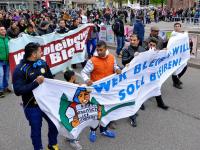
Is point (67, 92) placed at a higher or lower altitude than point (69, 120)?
higher

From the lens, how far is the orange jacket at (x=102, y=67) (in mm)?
5181

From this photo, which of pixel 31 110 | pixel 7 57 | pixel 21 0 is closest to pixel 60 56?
pixel 7 57

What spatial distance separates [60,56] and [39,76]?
18.3 ft

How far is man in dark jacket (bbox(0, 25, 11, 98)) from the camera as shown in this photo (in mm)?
7695

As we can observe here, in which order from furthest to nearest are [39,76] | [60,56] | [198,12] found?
[198,12]
[60,56]
[39,76]

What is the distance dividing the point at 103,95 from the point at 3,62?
3830mm

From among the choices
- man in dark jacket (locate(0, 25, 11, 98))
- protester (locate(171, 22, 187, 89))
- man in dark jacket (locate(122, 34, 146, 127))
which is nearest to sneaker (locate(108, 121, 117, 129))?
man in dark jacket (locate(122, 34, 146, 127))

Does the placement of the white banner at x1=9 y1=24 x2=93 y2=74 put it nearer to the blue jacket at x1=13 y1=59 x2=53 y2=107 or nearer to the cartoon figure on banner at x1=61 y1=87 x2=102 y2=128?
the cartoon figure on banner at x1=61 y1=87 x2=102 y2=128

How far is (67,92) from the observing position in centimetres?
457

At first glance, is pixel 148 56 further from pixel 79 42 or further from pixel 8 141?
pixel 79 42

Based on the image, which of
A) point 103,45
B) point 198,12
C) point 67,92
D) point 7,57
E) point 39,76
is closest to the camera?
point 39,76

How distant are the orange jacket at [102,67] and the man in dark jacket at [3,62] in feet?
11.1

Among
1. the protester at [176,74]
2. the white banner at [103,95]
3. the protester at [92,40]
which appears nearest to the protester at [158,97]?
the white banner at [103,95]

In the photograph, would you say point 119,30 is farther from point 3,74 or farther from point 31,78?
point 31,78
